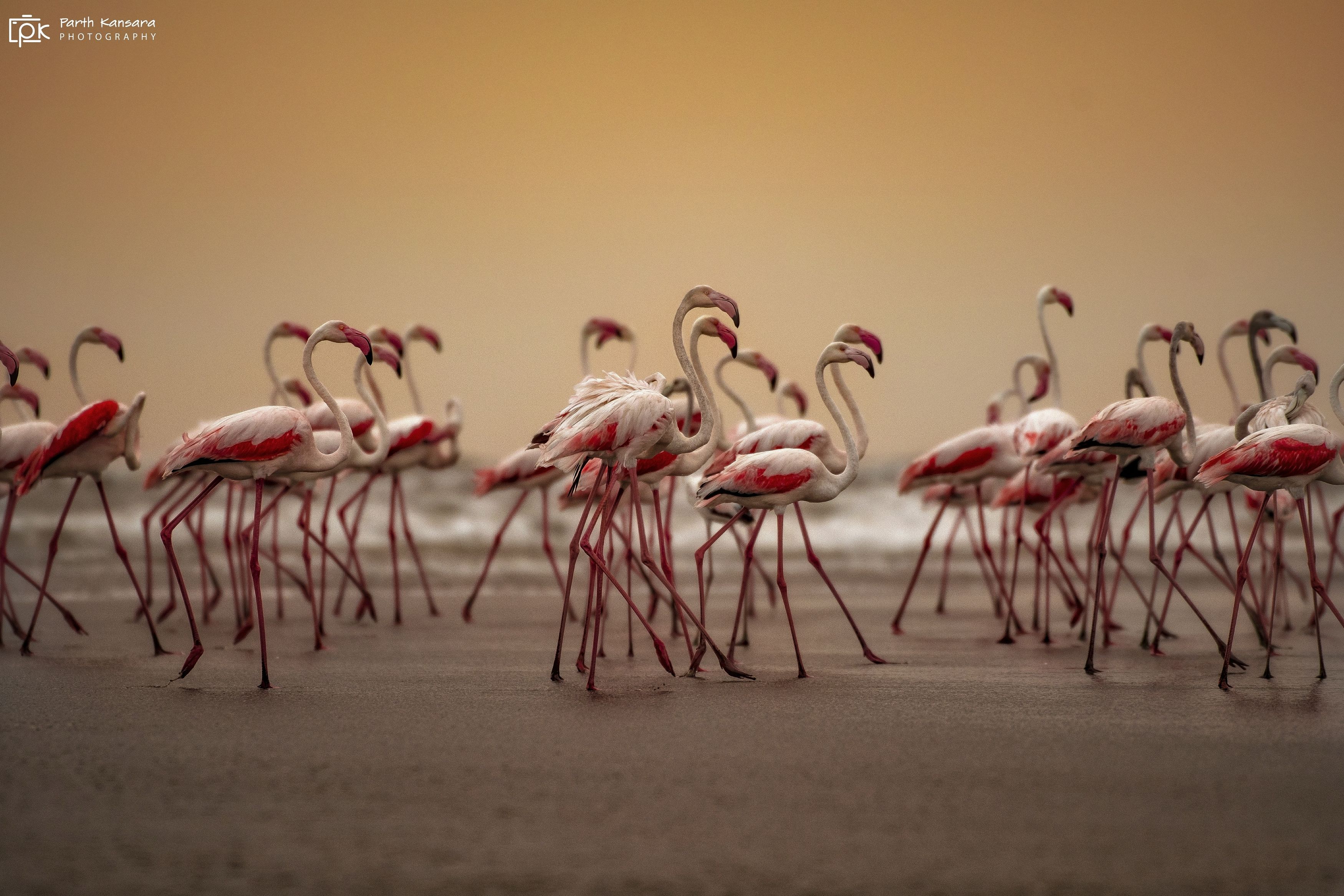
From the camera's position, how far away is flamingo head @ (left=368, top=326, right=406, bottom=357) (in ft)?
29.9

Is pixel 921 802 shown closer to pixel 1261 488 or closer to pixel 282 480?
pixel 1261 488

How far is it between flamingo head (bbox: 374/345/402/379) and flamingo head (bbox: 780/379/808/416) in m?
2.99

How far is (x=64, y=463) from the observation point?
7402 mm

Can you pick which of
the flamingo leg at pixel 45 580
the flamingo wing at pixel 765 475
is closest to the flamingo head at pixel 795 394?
the flamingo wing at pixel 765 475

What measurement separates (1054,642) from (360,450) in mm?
4357

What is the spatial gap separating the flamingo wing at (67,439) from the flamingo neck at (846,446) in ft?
13.1

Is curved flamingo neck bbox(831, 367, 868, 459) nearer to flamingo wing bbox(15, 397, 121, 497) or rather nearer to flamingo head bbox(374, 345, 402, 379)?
flamingo head bbox(374, 345, 402, 379)

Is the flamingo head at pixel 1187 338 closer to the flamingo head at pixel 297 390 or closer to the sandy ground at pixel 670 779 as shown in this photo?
the sandy ground at pixel 670 779

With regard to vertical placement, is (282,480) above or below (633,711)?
above

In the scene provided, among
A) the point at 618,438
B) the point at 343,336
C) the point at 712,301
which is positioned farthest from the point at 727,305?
the point at 343,336

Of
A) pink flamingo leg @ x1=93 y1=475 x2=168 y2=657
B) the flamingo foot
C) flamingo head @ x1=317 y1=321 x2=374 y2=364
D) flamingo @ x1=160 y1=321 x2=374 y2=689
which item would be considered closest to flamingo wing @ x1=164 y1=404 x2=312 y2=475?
flamingo @ x1=160 y1=321 x2=374 y2=689

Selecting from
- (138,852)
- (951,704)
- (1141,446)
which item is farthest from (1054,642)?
(138,852)

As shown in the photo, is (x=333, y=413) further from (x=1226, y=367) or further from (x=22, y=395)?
(x=1226, y=367)

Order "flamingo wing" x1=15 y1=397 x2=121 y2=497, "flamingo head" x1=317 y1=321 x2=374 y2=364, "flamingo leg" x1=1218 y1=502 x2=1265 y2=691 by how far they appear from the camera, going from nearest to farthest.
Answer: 1. "flamingo leg" x1=1218 y1=502 x2=1265 y2=691
2. "flamingo head" x1=317 y1=321 x2=374 y2=364
3. "flamingo wing" x1=15 y1=397 x2=121 y2=497
